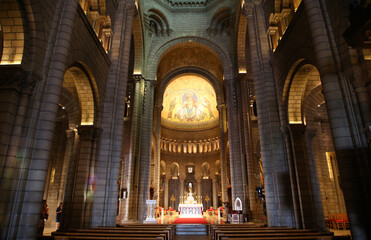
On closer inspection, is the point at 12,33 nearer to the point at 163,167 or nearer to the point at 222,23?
the point at 222,23

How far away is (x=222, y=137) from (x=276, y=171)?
1621cm

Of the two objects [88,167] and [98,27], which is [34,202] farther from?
[98,27]

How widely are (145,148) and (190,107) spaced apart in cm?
1759

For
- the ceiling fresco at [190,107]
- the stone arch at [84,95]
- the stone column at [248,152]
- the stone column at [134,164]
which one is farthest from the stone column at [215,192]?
the stone arch at [84,95]

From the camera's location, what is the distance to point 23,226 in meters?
5.51

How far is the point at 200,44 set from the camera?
23031 millimetres

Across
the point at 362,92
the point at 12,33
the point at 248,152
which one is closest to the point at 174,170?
the point at 248,152

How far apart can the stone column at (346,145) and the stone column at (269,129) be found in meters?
4.02

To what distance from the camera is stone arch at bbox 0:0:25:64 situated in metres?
6.28

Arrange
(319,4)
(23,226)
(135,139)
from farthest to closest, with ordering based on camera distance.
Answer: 1. (135,139)
2. (319,4)
3. (23,226)

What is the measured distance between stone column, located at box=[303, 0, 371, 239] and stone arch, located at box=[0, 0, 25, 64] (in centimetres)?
832

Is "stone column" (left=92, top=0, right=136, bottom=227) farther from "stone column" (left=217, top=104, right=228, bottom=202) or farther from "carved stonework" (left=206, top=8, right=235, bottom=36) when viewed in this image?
"stone column" (left=217, top=104, right=228, bottom=202)

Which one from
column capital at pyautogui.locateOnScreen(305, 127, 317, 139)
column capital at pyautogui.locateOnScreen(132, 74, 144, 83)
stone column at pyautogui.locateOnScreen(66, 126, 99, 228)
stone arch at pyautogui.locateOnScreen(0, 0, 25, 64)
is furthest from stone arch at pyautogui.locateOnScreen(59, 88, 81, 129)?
column capital at pyautogui.locateOnScreen(305, 127, 317, 139)

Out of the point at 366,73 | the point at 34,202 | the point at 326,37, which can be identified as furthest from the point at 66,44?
the point at 366,73
